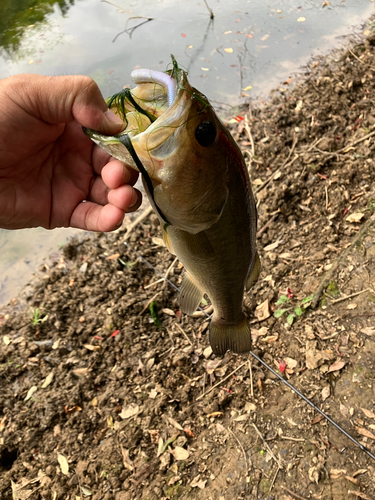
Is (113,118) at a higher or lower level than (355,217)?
higher

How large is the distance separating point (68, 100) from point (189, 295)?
127 cm

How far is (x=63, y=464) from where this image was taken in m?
2.97

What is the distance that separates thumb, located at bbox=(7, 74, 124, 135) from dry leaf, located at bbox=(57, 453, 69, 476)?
2.67 m

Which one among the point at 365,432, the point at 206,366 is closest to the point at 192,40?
the point at 206,366

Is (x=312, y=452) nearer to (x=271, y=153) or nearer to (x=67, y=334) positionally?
(x=67, y=334)

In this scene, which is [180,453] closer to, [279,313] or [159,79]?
[279,313]

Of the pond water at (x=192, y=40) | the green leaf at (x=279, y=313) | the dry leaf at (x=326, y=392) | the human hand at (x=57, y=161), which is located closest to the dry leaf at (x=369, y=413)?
the dry leaf at (x=326, y=392)

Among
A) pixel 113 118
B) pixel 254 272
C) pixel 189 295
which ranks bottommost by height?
pixel 189 295

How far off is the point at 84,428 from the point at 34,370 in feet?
2.76

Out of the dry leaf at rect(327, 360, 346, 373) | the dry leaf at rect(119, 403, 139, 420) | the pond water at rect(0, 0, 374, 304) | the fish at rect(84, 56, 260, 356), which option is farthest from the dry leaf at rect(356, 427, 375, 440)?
the pond water at rect(0, 0, 374, 304)

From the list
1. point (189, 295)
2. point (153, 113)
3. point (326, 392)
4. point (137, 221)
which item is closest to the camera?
point (153, 113)

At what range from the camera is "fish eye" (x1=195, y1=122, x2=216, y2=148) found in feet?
4.38

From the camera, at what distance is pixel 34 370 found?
11.7 ft

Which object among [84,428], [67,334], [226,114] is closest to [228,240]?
[84,428]
